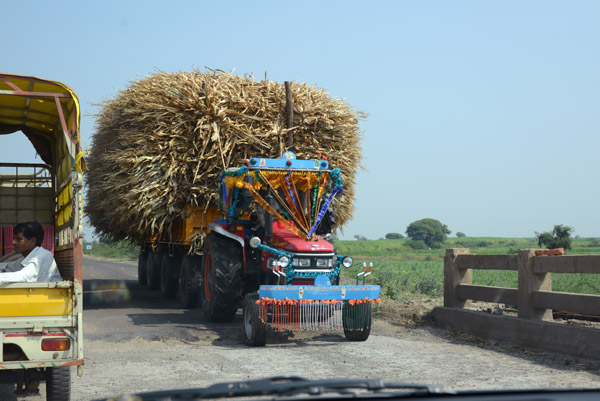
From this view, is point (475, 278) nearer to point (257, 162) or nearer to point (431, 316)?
point (431, 316)

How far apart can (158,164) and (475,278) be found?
15475 mm

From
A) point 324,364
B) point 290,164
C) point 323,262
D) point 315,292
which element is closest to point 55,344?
point 324,364

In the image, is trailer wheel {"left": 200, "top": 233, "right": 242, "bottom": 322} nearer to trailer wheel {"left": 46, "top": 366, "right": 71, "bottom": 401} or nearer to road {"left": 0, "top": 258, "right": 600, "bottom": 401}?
road {"left": 0, "top": 258, "right": 600, "bottom": 401}

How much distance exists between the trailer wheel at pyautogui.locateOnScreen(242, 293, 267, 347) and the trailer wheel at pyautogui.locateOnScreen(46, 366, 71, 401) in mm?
3692

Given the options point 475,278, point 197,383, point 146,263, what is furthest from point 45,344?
point 475,278

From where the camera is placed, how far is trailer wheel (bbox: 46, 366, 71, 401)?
605 centimetres

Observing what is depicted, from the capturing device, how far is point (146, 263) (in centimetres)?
2059

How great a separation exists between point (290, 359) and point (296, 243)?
2.30 m

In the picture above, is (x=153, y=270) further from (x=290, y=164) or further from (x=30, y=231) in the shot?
(x=30, y=231)

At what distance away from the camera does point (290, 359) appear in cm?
860

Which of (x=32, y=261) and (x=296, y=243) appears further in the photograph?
(x=296, y=243)

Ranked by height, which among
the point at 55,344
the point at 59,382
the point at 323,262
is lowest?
the point at 59,382

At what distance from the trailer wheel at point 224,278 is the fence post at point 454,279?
11.6 ft

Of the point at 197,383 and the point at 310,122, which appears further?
the point at 310,122
